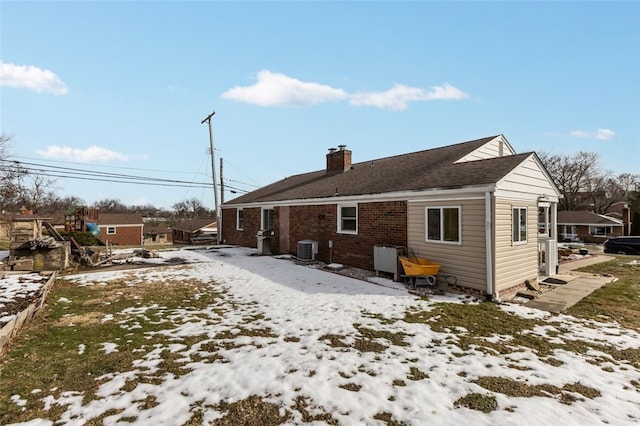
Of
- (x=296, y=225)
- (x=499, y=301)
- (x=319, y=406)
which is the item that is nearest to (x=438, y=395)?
(x=319, y=406)

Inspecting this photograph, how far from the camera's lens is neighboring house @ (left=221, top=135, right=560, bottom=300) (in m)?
8.64

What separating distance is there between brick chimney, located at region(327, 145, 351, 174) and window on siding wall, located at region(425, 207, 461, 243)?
29.1ft

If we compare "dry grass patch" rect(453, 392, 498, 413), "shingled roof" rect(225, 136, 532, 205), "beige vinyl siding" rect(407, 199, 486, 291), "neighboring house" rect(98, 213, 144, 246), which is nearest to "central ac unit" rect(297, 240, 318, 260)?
"shingled roof" rect(225, 136, 532, 205)

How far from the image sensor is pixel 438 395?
3.88m

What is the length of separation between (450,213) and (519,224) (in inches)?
87.0

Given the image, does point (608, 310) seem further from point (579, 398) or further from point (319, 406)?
point (319, 406)

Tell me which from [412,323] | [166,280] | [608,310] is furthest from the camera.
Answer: [166,280]

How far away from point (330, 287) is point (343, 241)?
12.5 ft

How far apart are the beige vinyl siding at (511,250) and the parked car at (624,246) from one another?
20030 mm

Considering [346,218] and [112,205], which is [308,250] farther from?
[112,205]

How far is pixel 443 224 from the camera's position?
9.48 metres

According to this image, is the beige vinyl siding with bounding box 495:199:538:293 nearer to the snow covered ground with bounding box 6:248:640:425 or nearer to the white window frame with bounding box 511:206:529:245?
the white window frame with bounding box 511:206:529:245

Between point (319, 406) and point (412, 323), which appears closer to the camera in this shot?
point (319, 406)

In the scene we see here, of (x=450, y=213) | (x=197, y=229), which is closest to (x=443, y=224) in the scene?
(x=450, y=213)
